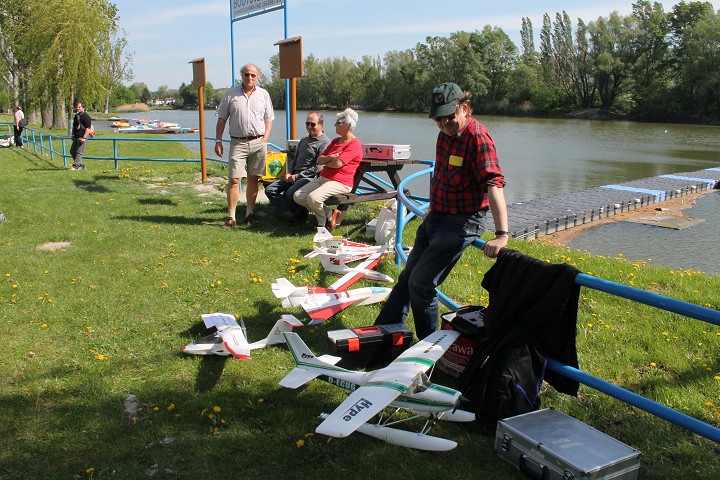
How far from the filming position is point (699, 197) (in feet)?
64.7

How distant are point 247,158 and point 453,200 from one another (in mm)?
5256

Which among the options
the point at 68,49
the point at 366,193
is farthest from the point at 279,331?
the point at 68,49

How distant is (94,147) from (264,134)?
828 inches

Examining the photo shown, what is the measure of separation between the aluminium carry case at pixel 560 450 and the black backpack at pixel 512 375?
103mm

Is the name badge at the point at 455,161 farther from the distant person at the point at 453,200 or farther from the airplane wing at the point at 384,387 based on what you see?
the airplane wing at the point at 384,387

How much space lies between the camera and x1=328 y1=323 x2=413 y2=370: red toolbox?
390cm

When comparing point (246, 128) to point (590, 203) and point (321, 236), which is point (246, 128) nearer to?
point (321, 236)

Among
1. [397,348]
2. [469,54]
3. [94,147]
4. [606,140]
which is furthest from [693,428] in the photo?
[469,54]

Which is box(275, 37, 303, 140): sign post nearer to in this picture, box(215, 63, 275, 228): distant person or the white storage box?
box(215, 63, 275, 228): distant person

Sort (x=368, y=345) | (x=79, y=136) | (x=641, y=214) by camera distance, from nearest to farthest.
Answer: (x=368, y=345), (x=79, y=136), (x=641, y=214)

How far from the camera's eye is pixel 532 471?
281 cm

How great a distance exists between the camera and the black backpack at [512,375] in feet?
10.3

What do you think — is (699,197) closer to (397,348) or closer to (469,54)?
(397,348)

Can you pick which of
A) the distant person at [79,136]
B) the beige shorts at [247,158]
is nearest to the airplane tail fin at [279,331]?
the beige shorts at [247,158]
